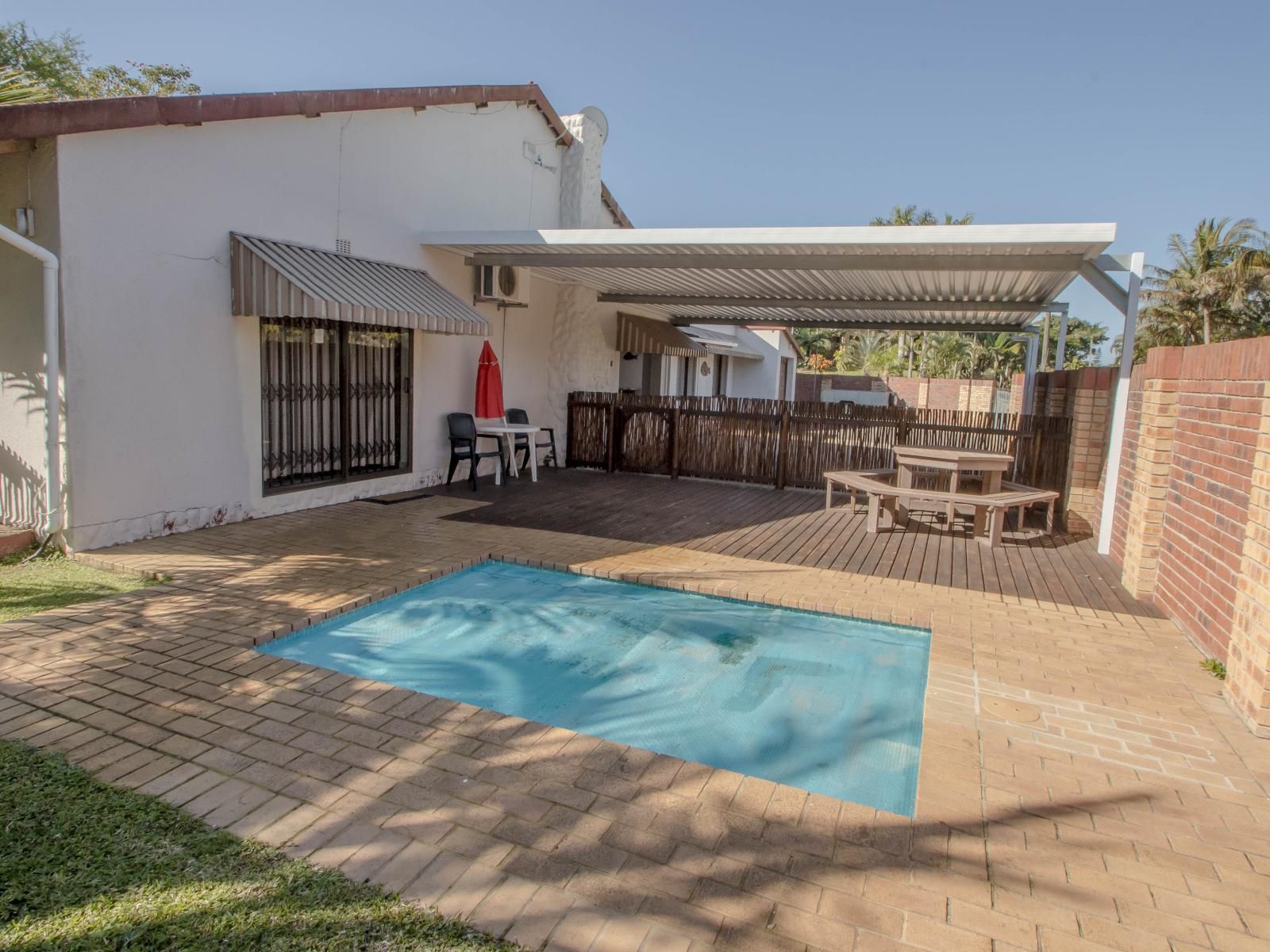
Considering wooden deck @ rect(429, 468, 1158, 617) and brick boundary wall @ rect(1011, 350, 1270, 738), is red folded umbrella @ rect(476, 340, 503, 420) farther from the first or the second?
brick boundary wall @ rect(1011, 350, 1270, 738)

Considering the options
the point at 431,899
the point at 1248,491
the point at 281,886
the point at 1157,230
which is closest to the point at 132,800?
the point at 281,886

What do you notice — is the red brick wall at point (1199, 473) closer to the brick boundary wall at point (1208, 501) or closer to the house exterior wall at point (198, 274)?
the brick boundary wall at point (1208, 501)

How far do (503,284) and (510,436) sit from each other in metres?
2.61

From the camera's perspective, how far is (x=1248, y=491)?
5121 millimetres

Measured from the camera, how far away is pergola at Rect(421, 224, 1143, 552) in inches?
344

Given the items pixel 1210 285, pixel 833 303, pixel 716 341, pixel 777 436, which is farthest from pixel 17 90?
pixel 1210 285

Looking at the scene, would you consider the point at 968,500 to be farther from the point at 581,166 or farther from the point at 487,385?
the point at 581,166

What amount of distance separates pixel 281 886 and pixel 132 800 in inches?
40.9

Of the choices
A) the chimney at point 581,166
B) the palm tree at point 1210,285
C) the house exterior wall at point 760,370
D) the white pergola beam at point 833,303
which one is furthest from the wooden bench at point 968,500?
the palm tree at point 1210,285

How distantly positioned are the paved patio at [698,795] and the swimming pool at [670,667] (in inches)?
12.6

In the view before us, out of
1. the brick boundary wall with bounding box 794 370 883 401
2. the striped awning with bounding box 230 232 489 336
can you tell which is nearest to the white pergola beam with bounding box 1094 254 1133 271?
the striped awning with bounding box 230 232 489 336

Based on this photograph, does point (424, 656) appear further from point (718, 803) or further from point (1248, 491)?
point (1248, 491)

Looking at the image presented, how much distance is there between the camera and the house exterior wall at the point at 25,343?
688 cm

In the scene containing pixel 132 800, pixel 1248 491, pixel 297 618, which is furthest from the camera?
pixel 297 618
